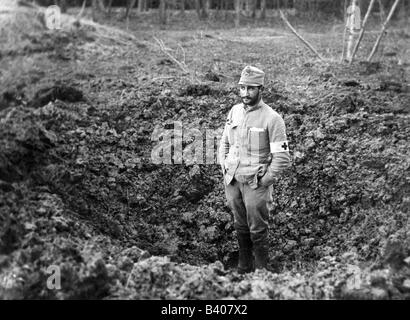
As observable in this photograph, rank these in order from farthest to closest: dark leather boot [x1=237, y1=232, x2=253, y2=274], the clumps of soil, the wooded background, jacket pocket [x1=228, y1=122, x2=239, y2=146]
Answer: the wooded background
the clumps of soil
dark leather boot [x1=237, y1=232, x2=253, y2=274]
jacket pocket [x1=228, y1=122, x2=239, y2=146]

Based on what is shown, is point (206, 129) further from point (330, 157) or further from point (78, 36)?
point (78, 36)

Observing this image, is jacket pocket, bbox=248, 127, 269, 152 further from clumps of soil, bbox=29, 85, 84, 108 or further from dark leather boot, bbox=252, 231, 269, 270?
clumps of soil, bbox=29, 85, 84, 108

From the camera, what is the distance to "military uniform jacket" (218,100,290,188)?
443 centimetres

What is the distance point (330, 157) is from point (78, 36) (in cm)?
681

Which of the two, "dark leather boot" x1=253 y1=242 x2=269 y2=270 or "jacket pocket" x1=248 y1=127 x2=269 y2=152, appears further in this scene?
"dark leather boot" x1=253 y1=242 x2=269 y2=270

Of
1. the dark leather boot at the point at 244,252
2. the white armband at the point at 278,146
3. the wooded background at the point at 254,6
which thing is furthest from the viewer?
the wooded background at the point at 254,6

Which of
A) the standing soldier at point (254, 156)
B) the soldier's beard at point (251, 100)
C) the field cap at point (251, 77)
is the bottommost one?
the standing soldier at point (254, 156)

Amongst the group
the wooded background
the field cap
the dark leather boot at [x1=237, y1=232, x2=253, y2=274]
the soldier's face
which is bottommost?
the dark leather boot at [x1=237, y1=232, x2=253, y2=274]

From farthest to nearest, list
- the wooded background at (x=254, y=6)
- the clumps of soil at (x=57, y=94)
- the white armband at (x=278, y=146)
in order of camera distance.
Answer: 1. the wooded background at (x=254, y=6)
2. the clumps of soil at (x=57, y=94)
3. the white armband at (x=278, y=146)

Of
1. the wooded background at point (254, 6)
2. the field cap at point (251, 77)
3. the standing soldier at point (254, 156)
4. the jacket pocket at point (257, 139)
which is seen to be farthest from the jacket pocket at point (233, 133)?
the wooded background at point (254, 6)

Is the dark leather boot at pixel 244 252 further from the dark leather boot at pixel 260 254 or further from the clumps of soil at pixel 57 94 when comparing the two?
the clumps of soil at pixel 57 94

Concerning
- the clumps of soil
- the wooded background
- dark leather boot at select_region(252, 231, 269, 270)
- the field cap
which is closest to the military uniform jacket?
the field cap

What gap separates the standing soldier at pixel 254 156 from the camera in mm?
4441

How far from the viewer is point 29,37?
9.67m
